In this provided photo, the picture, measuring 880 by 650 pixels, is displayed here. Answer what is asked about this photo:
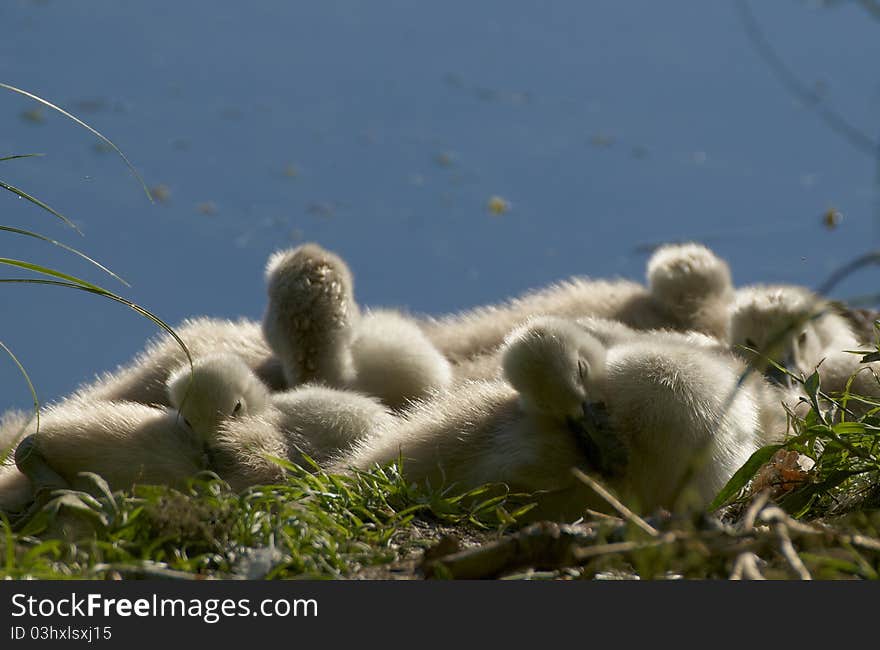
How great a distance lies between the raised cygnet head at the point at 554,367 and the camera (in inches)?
108

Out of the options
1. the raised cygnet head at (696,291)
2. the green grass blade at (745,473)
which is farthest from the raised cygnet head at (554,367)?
the raised cygnet head at (696,291)

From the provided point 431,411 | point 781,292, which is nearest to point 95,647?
point 431,411

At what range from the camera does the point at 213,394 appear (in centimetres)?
309

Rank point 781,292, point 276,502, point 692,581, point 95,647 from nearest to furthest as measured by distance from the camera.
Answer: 1. point 95,647
2. point 692,581
3. point 276,502
4. point 781,292

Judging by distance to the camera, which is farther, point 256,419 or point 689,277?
point 689,277

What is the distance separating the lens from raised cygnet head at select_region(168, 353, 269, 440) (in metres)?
3.07

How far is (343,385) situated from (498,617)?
2.20 meters

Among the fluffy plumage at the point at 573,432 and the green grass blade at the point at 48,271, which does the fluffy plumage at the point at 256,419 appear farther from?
the green grass blade at the point at 48,271

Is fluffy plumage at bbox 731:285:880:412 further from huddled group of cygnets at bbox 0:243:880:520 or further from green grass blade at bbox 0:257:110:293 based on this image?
green grass blade at bbox 0:257:110:293

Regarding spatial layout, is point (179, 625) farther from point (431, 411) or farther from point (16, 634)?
point (431, 411)

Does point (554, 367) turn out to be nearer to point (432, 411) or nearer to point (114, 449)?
point (432, 411)

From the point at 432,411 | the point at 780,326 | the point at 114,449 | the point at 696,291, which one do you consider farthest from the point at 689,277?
the point at 114,449

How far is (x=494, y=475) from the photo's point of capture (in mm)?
2713

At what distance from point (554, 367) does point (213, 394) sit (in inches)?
38.0
